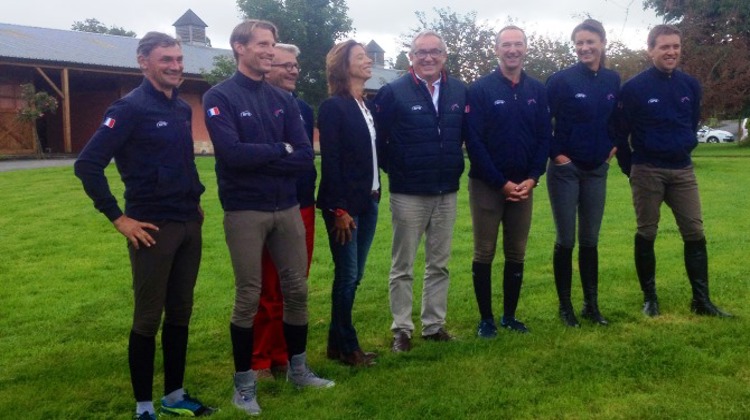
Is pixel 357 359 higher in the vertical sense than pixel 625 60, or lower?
lower

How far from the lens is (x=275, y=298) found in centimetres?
500

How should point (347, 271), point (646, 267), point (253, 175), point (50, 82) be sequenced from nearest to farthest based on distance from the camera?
point (253, 175), point (347, 271), point (646, 267), point (50, 82)

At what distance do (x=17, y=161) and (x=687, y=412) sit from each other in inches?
1039

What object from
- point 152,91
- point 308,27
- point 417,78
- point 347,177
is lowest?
point 347,177

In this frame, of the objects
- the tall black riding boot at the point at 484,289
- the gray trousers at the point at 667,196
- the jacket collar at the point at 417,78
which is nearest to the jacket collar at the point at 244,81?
the jacket collar at the point at 417,78

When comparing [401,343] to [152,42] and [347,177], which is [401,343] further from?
[152,42]

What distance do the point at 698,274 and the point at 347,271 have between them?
2901mm

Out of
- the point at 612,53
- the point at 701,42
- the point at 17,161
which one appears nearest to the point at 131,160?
the point at 17,161

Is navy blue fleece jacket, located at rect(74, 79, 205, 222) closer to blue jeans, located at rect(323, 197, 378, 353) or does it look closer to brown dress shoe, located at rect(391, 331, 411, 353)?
blue jeans, located at rect(323, 197, 378, 353)

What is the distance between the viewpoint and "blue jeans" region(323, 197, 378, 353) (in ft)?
16.6

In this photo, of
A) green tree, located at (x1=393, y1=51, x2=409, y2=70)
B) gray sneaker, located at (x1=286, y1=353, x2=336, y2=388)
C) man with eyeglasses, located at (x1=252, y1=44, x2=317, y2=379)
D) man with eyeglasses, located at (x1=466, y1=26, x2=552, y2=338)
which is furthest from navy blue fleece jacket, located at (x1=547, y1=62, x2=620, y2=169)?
green tree, located at (x1=393, y1=51, x2=409, y2=70)

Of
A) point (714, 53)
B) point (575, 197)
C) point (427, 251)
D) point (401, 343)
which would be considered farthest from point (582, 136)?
point (714, 53)

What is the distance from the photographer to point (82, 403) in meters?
4.54

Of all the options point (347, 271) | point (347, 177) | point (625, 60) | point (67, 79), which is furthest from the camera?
point (625, 60)
